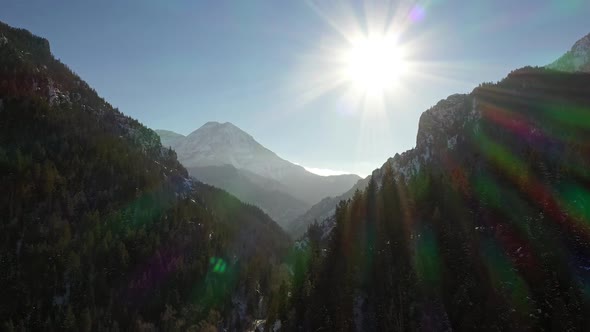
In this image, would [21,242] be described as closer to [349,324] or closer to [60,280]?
[60,280]

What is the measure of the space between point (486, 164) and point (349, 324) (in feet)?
336

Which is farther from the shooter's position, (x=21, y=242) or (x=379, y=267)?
(x=21, y=242)

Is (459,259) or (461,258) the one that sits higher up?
(461,258)

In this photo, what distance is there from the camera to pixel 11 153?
187m

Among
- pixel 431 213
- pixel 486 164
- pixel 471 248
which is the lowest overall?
pixel 471 248

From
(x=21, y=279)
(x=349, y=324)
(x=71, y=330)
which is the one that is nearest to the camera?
(x=349, y=324)

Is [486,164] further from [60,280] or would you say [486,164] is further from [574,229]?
[60,280]

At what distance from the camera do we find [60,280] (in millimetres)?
162750

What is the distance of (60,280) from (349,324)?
130240mm

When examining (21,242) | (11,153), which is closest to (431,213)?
(21,242)

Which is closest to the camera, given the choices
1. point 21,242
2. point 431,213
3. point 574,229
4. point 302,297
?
point 574,229

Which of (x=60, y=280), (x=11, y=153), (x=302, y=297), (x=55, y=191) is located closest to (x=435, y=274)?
(x=302, y=297)

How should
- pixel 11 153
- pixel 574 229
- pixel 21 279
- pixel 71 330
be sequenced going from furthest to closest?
pixel 11 153 < pixel 21 279 < pixel 71 330 < pixel 574 229

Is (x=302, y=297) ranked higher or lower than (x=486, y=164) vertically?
lower
